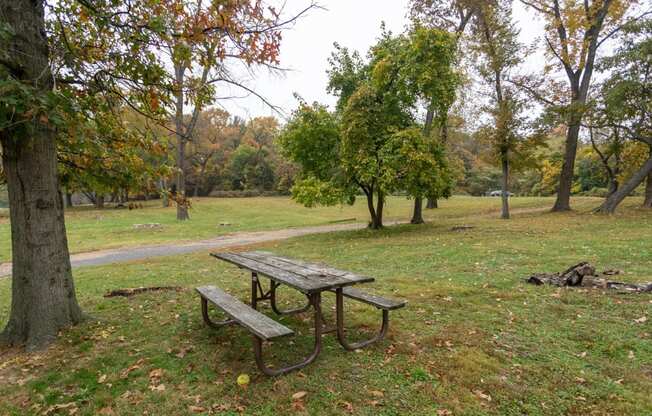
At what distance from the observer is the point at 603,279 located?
5742mm

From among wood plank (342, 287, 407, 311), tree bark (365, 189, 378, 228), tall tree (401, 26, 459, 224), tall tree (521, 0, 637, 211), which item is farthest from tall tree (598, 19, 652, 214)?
wood plank (342, 287, 407, 311)

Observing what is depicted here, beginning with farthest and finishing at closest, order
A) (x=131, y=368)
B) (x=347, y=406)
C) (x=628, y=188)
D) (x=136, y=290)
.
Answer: (x=628, y=188)
(x=136, y=290)
(x=131, y=368)
(x=347, y=406)

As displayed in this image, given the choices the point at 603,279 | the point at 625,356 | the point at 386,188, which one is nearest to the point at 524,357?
the point at 625,356

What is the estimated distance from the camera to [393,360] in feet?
11.4

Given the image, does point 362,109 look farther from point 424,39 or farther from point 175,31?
point 175,31

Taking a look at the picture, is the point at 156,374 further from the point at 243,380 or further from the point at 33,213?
the point at 33,213

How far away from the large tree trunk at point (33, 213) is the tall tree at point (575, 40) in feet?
59.8

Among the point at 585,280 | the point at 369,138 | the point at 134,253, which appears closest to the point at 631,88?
the point at 369,138

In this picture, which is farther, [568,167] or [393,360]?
[568,167]

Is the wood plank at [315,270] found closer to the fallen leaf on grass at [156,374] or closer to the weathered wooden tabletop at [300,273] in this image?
the weathered wooden tabletop at [300,273]

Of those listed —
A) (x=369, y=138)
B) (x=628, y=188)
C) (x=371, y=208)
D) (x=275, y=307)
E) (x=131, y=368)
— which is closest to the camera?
(x=131, y=368)

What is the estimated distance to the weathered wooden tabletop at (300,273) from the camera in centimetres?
324

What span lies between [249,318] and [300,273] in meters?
0.68

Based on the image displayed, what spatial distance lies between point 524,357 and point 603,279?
11.1ft
